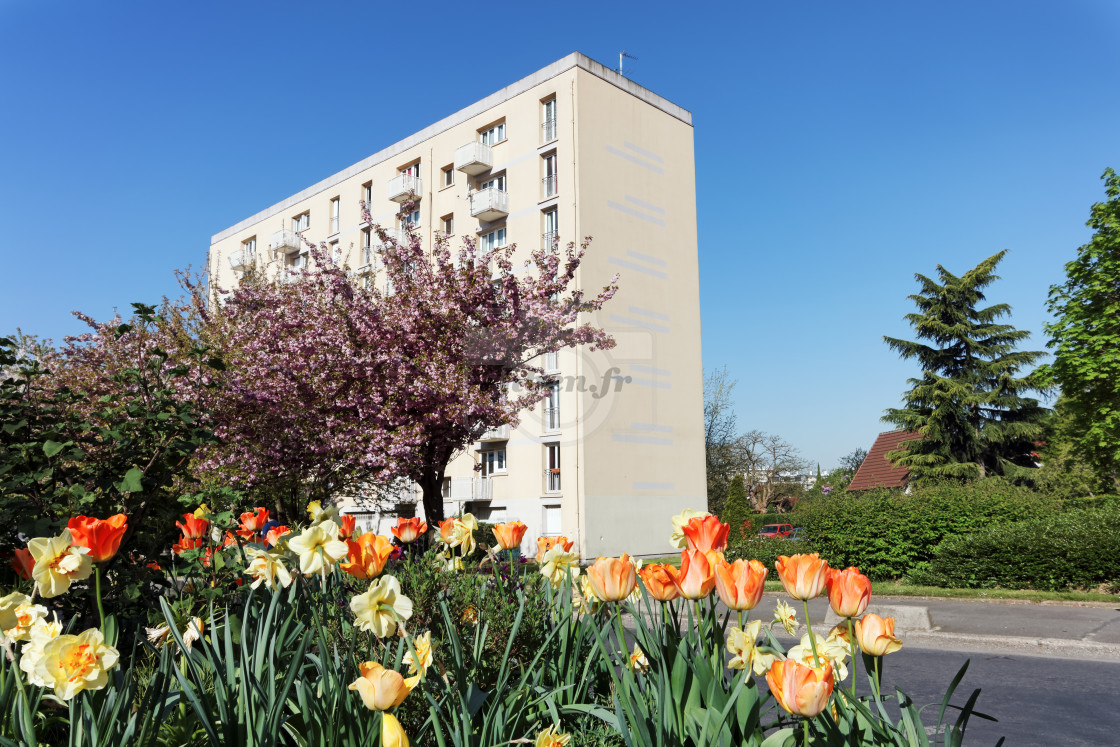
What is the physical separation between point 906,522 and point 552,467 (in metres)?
14.9

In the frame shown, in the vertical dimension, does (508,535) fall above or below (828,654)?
above

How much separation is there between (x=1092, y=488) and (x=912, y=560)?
22.6 metres

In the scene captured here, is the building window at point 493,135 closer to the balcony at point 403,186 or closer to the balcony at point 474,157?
the balcony at point 474,157

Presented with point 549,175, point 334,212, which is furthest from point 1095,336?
point 334,212

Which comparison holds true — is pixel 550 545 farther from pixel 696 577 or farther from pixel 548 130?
pixel 548 130

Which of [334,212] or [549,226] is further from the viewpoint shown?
[334,212]

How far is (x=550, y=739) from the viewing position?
2.08 metres

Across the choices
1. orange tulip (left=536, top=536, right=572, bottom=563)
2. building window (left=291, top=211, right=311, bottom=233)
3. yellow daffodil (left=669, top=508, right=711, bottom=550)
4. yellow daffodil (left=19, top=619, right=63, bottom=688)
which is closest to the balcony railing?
building window (left=291, top=211, right=311, bottom=233)

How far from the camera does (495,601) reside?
3.11 meters

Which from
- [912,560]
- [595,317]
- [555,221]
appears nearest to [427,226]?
[555,221]

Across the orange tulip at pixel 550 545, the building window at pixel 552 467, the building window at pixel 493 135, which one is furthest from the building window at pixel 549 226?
the orange tulip at pixel 550 545

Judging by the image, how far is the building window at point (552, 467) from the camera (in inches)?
1060

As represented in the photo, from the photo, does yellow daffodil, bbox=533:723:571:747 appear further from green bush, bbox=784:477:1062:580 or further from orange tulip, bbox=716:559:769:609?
green bush, bbox=784:477:1062:580

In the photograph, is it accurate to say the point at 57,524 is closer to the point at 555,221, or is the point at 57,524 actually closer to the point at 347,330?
the point at 347,330
